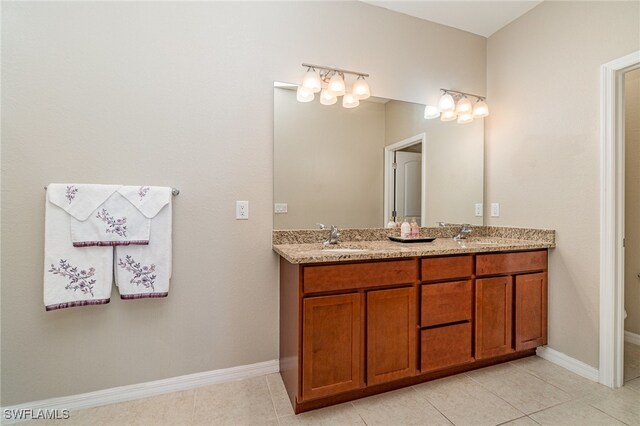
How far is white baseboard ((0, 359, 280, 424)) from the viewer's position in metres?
1.62

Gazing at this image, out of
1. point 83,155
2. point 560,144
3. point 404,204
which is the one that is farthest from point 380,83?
point 83,155

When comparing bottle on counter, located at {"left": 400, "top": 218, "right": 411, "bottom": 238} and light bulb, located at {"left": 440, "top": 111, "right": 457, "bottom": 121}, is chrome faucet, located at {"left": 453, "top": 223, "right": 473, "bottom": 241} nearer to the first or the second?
bottle on counter, located at {"left": 400, "top": 218, "right": 411, "bottom": 238}

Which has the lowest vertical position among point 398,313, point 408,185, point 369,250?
point 398,313

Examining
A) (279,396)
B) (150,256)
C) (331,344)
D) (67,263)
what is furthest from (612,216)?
(67,263)

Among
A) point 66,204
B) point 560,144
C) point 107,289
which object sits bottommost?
point 107,289

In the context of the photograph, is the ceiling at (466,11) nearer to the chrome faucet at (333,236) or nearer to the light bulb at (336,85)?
the light bulb at (336,85)

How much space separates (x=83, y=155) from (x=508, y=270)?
275 centimetres

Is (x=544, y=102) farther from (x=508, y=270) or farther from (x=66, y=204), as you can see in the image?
(x=66, y=204)

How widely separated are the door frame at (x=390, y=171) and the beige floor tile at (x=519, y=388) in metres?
1.14

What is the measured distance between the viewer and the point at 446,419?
5.14ft

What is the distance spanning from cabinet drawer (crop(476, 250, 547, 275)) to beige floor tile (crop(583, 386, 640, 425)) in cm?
79

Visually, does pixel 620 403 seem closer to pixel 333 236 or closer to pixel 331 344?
pixel 331 344

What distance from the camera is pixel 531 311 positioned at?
215cm

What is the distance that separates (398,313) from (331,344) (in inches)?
17.3
